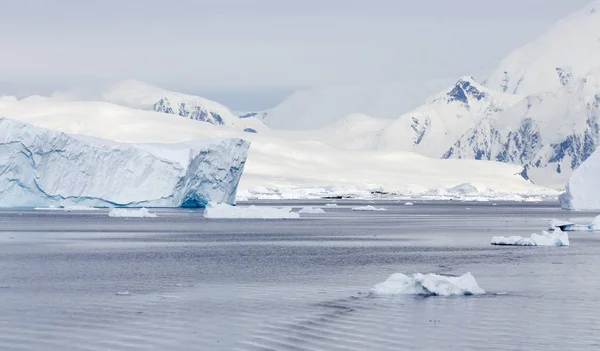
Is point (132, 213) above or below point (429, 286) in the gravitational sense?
above

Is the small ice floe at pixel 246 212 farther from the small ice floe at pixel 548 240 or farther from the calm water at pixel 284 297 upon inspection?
the small ice floe at pixel 548 240

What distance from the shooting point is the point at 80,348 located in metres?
16.2

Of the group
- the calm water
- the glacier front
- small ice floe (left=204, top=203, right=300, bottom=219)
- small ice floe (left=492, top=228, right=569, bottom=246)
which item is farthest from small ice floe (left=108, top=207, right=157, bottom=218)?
small ice floe (left=492, top=228, right=569, bottom=246)

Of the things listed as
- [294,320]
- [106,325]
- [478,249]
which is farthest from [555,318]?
[478,249]

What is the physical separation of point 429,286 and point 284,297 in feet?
9.94

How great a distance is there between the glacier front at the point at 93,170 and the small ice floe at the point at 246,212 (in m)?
4.69

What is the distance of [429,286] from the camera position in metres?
22.3

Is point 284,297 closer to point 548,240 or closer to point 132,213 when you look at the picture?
point 548,240

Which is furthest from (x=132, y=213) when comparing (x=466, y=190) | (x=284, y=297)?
(x=466, y=190)

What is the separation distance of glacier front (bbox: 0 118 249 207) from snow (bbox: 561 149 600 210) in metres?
25.4

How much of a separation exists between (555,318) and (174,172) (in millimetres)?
56152

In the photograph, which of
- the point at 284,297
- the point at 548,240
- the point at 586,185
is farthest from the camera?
the point at 586,185

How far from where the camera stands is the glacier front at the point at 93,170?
70875 mm

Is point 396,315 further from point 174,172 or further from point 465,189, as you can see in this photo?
point 465,189
